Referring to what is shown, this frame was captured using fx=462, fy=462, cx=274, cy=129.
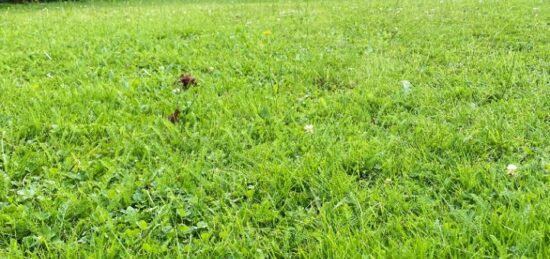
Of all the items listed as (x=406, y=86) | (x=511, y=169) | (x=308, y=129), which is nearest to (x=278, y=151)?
(x=308, y=129)

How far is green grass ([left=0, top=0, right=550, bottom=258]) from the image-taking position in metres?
1.65

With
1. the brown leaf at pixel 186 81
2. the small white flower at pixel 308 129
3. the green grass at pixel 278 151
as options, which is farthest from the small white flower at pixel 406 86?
the brown leaf at pixel 186 81

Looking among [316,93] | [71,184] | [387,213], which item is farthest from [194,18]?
[387,213]

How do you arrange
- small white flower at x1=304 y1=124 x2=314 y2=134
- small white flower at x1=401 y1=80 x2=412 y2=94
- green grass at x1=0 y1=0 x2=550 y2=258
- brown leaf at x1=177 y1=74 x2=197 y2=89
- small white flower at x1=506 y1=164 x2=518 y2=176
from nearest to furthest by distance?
green grass at x1=0 y1=0 x2=550 y2=258, small white flower at x1=506 y1=164 x2=518 y2=176, small white flower at x1=304 y1=124 x2=314 y2=134, small white flower at x1=401 y1=80 x2=412 y2=94, brown leaf at x1=177 y1=74 x2=197 y2=89

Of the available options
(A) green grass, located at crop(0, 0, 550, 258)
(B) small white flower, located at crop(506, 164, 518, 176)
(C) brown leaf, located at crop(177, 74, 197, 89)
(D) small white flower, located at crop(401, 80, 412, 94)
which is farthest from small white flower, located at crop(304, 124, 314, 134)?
(C) brown leaf, located at crop(177, 74, 197, 89)

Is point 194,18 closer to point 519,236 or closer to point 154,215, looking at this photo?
point 154,215

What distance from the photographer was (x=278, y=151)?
89.2 inches

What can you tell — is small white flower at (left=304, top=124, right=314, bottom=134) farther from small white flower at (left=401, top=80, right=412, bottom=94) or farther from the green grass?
small white flower at (left=401, top=80, right=412, bottom=94)

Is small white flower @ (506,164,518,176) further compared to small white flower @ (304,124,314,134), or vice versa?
small white flower @ (304,124,314,134)

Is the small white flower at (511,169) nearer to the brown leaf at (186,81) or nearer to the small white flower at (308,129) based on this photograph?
the small white flower at (308,129)

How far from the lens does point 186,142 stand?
93.7 inches

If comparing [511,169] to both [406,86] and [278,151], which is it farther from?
[406,86]

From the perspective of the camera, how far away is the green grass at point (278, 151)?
165 cm

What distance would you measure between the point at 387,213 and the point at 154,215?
0.90 meters
